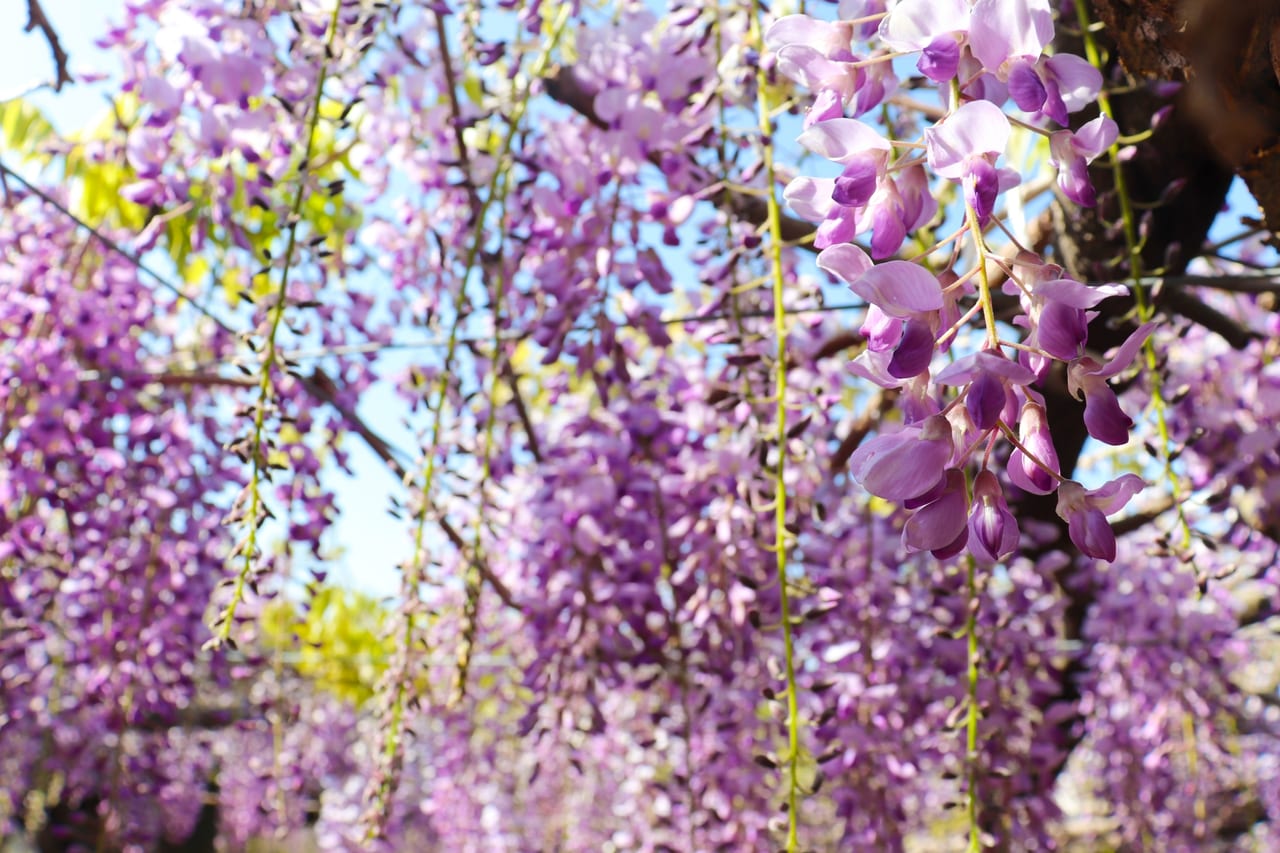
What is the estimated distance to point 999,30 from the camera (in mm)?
586

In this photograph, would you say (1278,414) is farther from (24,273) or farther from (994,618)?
(24,273)

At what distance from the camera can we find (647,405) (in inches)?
81.7

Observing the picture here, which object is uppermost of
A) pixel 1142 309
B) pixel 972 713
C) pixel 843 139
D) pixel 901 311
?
pixel 1142 309

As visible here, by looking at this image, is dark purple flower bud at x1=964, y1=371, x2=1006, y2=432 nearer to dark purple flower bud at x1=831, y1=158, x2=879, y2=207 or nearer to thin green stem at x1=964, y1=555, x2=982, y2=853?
dark purple flower bud at x1=831, y1=158, x2=879, y2=207

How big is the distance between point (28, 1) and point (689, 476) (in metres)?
1.27

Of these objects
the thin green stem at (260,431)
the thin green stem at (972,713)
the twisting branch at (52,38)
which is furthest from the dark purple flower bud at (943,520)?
the twisting branch at (52,38)

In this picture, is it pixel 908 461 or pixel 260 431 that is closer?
pixel 908 461

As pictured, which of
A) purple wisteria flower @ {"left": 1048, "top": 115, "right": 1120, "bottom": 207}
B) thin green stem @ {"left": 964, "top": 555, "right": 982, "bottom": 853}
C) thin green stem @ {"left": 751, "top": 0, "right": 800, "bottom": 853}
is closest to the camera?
→ purple wisteria flower @ {"left": 1048, "top": 115, "right": 1120, "bottom": 207}

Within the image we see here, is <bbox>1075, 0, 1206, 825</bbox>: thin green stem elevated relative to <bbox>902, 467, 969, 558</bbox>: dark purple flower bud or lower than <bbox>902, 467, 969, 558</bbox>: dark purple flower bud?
elevated

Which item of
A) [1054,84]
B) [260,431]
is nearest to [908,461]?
[1054,84]

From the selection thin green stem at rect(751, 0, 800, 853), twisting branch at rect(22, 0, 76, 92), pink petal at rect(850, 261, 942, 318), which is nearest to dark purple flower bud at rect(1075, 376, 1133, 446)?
pink petal at rect(850, 261, 942, 318)

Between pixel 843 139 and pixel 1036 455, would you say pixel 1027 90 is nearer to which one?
pixel 843 139

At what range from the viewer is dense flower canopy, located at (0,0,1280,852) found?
1.26m

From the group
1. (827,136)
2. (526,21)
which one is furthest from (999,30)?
(526,21)
